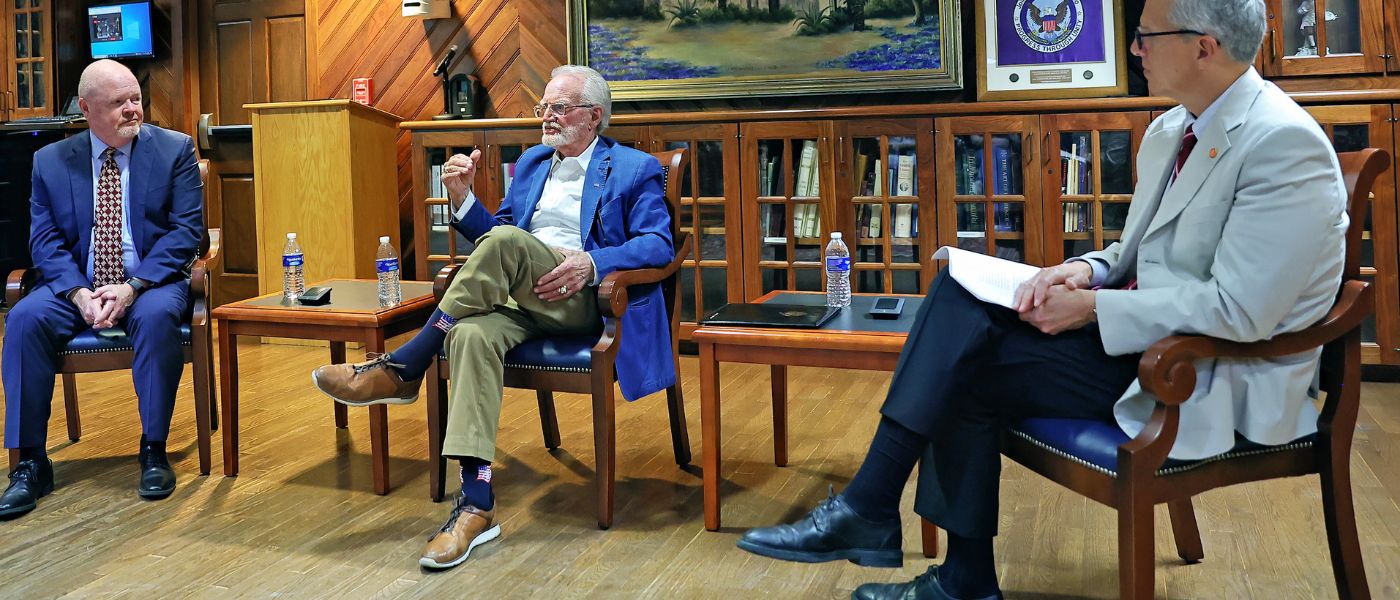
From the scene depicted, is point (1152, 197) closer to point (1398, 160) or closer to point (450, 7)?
point (1398, 160)

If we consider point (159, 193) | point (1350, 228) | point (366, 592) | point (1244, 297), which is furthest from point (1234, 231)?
point (159, 193)

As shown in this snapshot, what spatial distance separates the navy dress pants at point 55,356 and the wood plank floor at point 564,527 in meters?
0.20

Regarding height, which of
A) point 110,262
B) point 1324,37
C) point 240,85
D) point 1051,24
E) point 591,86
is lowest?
point 110,262

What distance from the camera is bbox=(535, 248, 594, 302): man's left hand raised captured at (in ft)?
8.59

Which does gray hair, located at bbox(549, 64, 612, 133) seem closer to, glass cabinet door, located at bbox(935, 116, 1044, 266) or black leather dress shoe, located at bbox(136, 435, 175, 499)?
black leather dress shoe, located at bbox(136, 435, 175, 499)

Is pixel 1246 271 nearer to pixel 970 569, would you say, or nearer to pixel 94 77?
pixel 970 569

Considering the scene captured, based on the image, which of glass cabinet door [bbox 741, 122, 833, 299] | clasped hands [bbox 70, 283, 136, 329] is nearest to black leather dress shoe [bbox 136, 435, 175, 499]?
clasped hands [bbox 70, 283, 136, 329]

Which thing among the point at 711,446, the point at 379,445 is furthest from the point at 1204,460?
the point at 379,445

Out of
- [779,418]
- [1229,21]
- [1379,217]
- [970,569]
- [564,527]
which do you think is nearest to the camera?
[1229,21]

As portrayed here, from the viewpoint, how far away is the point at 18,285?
9.87 feet

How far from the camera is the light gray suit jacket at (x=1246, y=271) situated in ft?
5.47

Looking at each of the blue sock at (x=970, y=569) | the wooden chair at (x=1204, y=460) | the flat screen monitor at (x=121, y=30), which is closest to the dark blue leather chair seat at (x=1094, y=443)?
the wooden chair at (x=1204, y=460)

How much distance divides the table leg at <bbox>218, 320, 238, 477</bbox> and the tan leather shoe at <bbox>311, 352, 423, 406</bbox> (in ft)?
1.72

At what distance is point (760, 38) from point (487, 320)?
2911 mm
